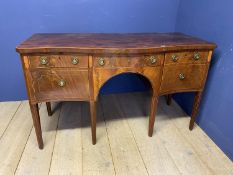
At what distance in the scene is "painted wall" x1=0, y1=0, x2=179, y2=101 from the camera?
1725 mm

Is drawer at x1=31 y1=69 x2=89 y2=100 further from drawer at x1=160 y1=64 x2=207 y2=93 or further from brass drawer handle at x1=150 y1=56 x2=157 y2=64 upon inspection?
drawer at x1=160 y1=64 x2=207 y2=93

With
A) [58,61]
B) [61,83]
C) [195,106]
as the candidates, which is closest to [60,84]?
[61,83]

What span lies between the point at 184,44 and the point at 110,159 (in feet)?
2.93

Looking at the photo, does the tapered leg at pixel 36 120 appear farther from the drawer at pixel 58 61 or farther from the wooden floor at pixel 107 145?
the drawer at pixel 58 61

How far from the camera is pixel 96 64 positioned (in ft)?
4.18

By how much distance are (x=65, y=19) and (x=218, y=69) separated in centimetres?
127

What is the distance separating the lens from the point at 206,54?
142cm

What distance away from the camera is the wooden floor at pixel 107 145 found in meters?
1.36

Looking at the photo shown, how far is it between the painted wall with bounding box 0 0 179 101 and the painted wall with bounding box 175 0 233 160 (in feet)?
1.14

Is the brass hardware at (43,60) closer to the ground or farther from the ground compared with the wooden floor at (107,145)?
farther from the ground

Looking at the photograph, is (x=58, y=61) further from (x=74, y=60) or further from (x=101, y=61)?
(x=101, y=61)

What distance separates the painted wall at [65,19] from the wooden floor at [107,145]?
339 mm

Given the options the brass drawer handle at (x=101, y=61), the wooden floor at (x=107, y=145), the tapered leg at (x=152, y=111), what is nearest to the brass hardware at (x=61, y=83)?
the brass drawer handle at (x=101, y=61)

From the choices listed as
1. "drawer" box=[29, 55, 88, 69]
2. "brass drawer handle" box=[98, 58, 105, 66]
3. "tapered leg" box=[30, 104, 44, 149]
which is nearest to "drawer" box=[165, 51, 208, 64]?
"brass drawer handle" box=[98, 58, 105, 66]
